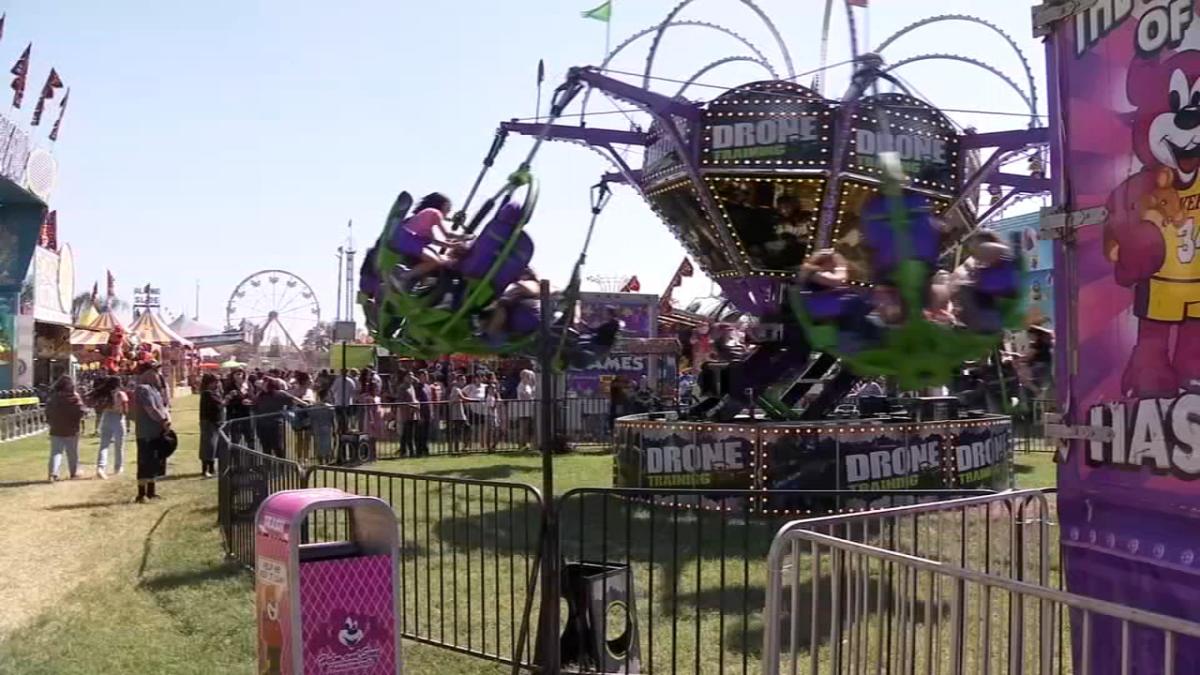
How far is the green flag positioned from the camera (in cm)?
1347

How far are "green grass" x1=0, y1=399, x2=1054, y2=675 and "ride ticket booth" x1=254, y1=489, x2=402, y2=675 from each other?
49.0 inches

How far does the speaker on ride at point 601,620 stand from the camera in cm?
601

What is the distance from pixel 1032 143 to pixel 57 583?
36.8 feet

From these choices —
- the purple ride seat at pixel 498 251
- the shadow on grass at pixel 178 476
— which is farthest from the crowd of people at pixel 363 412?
the purple ride seat at pixel 498 251

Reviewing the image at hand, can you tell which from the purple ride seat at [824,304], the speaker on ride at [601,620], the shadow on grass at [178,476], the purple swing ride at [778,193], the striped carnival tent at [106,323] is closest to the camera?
the purple ride seat at [824,304]

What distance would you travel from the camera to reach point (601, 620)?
603cm

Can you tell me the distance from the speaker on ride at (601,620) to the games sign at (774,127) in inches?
314

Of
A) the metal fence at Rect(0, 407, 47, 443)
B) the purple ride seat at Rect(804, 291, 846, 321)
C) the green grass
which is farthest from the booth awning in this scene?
the purple ride seat at Rect(804, 291, 846, 321)

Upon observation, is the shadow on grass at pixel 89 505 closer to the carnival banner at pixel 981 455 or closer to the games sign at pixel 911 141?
the games sign at pixel 911 141

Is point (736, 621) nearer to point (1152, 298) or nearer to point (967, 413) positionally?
point (1152, 298)

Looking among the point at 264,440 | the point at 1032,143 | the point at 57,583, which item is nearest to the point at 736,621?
the point at 57,583

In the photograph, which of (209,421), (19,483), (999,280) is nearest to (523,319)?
(999,280)

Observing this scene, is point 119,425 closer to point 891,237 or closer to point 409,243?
point 409,243

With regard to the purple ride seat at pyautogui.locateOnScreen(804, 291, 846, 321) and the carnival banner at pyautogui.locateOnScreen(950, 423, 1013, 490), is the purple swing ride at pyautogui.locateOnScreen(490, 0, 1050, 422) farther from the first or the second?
the purple ride seat at pyautogui.locateOnScreen(804, 291, 846, 321)
